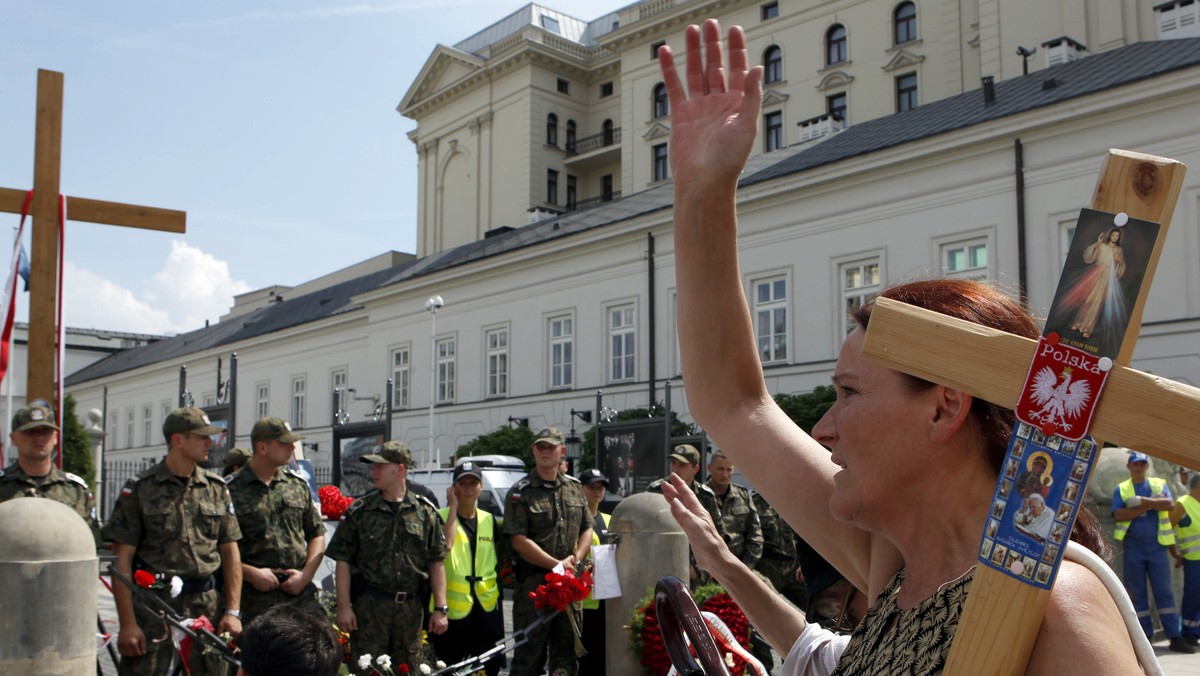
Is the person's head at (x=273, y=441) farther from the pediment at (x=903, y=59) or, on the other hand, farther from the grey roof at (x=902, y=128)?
the pediment at (x=903, y=59)

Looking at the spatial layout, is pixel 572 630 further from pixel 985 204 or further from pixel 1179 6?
pixel 1179 6

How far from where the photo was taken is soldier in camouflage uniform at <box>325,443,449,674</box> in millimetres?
8312

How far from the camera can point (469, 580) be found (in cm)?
937

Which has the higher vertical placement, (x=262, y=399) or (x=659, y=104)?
(x=659, y=104)

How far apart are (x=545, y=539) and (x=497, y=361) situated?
2806cm

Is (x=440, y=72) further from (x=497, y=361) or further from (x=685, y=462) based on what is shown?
(x=685, y=462)

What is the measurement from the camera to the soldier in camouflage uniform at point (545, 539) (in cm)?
954

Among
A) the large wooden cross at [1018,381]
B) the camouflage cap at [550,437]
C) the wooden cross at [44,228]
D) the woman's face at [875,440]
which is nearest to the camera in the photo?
the large wooden cross at [1018,381]

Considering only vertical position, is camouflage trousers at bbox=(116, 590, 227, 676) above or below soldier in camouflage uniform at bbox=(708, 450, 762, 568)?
below

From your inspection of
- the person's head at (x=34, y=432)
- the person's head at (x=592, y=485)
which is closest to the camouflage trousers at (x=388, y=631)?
the person's head at (x=34, y=432)

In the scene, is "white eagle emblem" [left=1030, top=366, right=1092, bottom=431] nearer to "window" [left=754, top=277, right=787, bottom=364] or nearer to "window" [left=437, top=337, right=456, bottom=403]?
"window" [left=754, top=277, right=787, bottom=364]

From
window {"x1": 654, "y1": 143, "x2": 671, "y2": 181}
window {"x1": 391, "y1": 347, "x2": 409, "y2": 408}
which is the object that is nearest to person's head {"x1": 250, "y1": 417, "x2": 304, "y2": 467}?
window {"x1": 391, "y1": 347, "x2": 409, "y2": 408}

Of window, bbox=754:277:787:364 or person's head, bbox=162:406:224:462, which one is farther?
window, bbox=754:277:787:364

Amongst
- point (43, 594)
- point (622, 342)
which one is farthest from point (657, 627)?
point (622, 342)
